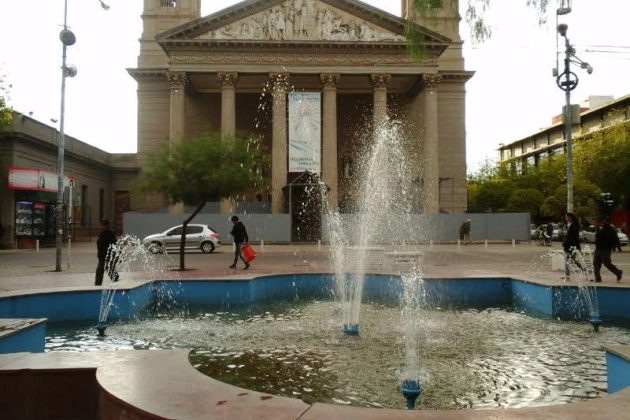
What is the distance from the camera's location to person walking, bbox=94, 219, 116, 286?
12383 mm

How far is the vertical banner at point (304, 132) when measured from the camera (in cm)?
3728

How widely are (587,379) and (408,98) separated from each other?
45.2m

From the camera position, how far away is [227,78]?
41844mm

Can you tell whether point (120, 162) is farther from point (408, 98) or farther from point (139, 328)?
point (139, 328)

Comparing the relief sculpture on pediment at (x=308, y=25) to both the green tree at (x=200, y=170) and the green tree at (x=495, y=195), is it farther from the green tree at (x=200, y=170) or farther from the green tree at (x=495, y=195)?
the green tree at (x=495, y=195)

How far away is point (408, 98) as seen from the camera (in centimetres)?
4947

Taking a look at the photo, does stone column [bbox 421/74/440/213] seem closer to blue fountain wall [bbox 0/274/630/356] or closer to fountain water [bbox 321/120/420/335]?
fountain water [bbox 321/120/420/335]

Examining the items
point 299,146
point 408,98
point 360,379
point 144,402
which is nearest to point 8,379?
point 144,402

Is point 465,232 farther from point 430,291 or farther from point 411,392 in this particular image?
point 411,392

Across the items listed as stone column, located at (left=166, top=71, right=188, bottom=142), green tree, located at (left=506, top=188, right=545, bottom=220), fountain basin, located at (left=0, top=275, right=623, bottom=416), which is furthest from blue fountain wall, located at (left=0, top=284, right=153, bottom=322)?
green tree, located at (left=506, top=188, right=545, bottom=220)

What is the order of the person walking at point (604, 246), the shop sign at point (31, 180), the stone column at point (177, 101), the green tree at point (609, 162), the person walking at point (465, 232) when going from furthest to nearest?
the green tree at point (609, 162)
the stone column at point (177, 101)
the person walking at point (465, 232)
the shop sign at point (31, 180)
the person walking at point (604, 246)

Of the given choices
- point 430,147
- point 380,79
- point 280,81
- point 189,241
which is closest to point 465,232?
point 430,147

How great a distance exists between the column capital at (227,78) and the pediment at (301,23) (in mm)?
2508

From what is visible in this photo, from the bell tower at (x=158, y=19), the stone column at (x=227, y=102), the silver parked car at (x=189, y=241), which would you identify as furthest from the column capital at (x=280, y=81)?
the silver parked car at (x=189, y=241)
